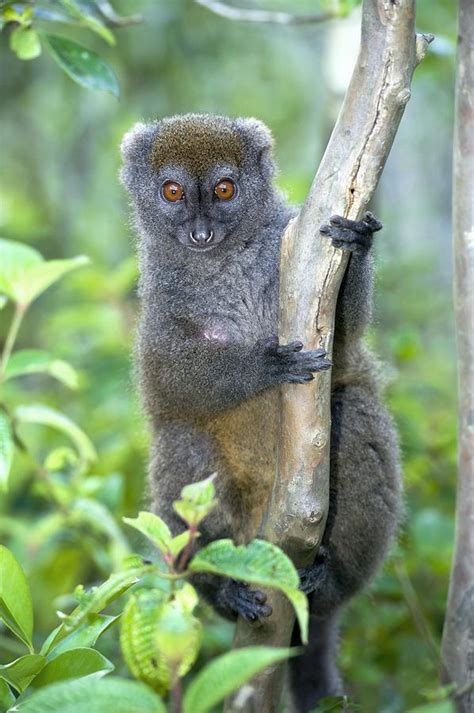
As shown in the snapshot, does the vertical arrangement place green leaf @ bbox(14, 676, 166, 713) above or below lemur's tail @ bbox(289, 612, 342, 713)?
above

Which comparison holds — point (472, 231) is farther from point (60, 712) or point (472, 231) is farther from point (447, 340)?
point (447, 340)

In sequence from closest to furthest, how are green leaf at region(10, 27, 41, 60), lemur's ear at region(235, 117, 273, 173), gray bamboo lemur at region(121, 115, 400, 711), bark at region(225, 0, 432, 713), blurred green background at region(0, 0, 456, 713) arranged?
bark at region(225, 0, 432, 713)
green leaf at region(10, 27, 41, 60)
gray bamboo lemur at region(121, 115, 400, 711)
lemur's ear at region(235, 117, 273, 173)
blurred green background at region(0, 0, 456, 713)

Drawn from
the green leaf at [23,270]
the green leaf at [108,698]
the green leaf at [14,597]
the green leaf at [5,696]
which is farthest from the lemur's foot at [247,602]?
the green leaf at [108,698]

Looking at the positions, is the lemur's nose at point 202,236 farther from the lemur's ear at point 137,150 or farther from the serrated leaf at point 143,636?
the serrated leaf at point 143,636

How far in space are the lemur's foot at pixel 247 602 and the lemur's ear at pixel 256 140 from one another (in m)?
2.14

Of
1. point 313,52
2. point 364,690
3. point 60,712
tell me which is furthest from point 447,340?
point 60,712

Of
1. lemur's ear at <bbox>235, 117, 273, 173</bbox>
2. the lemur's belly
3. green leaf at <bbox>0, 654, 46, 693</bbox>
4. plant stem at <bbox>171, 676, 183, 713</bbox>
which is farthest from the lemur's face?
plant stem at <bbox>171, 676, 183, 713</bbox>

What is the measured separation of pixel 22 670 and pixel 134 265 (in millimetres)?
5018

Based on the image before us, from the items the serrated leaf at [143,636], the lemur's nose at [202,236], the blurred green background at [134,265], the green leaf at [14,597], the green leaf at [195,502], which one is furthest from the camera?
the blurred green background at [134,265]

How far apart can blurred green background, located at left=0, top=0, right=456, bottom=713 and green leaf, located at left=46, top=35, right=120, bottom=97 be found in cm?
15

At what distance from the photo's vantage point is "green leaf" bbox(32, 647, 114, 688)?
113 inches

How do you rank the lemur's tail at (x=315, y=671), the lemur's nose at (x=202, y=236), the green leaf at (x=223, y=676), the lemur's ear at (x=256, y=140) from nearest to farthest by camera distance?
the green leaf at (x=223, y=676) → the lemur's nose at (x=202, y=236) → the lemur's ear at (x=256, y=140) → the lemur's tail at (x=315, y=671)

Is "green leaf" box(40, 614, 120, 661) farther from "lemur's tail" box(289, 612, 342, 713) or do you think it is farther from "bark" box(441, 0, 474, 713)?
"lemur's tail" box(289, 612, 342, 713)

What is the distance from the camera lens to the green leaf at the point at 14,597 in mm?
3109
